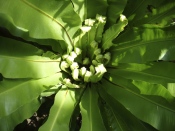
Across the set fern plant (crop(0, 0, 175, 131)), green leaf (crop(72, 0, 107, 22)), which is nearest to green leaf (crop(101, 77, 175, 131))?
fern plant (crop(0, 0, 175, 131))

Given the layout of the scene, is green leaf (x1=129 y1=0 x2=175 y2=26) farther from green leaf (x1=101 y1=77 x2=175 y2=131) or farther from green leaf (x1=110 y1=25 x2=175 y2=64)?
green leaf (x1=101 y1=77 x2=175 y2=131)

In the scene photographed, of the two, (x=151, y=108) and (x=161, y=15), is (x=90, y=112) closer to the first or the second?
(x=151, y=108)

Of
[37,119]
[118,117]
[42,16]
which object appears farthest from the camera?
[37,119]

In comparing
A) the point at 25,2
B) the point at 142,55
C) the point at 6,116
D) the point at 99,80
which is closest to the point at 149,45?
the point at 142,55

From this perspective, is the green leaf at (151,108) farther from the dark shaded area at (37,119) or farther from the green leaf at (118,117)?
the dark shaded area at (37,119)

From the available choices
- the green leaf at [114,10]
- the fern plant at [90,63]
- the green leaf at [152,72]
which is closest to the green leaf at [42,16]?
the fern plant at [90,63]

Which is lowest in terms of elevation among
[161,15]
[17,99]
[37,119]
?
[37,119]

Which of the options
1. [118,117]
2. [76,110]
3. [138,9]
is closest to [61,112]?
[76,110]
